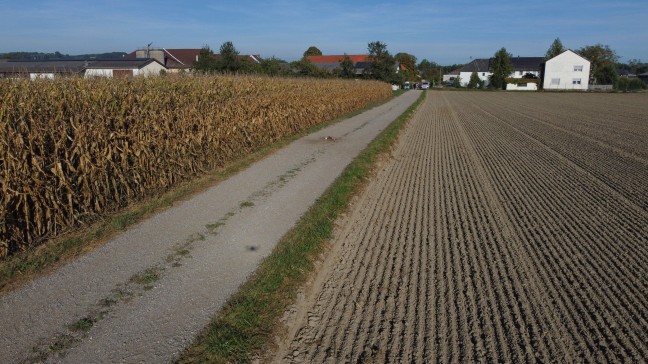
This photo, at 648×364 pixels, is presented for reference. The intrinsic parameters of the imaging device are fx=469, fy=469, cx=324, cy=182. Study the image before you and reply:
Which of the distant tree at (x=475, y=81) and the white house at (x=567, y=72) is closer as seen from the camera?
the white house at (x=567, y=72)

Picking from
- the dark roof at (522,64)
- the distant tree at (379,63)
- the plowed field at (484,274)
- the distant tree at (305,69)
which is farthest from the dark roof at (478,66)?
the plowed field at (484,274)

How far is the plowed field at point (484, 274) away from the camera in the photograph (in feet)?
14.3

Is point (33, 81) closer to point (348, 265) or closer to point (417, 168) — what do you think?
point (348, 265)

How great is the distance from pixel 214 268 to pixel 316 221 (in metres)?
2.29

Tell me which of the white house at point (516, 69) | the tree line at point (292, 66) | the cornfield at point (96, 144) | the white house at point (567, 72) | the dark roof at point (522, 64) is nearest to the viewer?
the cornfield at point (96, 144)

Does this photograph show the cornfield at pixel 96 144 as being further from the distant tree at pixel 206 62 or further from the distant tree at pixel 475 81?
the distant tree at pixel 475 81

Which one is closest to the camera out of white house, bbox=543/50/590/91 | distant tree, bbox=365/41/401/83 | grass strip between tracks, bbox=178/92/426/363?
grass strip between tracks, bbox=178/92/426/363

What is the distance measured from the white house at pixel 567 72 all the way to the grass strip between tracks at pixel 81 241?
307ft

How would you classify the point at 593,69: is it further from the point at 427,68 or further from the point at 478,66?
the point at 427,68

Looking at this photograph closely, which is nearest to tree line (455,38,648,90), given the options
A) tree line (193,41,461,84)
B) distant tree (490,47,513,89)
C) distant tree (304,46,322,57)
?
distant tree (490,47,513,89)

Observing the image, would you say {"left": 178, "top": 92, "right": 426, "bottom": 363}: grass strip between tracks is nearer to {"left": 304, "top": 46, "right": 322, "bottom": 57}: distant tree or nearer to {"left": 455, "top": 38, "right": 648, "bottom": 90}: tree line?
{"left": 455, "top": 38, "right": 648, "bottom": 90}: tree line

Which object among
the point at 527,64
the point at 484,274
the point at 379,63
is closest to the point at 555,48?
the point at 527,64

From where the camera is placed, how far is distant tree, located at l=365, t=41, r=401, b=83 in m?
68.8

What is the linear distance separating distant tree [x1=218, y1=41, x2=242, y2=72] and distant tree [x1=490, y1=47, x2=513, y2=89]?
67907 mm
